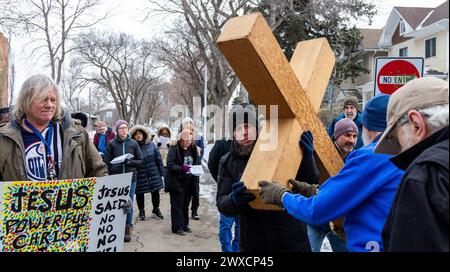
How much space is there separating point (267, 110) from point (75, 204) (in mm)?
1294

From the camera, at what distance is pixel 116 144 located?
7238mm

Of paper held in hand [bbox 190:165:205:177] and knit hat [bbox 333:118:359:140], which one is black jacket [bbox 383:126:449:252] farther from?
paper held in hand [bbox 190:165:205:177]

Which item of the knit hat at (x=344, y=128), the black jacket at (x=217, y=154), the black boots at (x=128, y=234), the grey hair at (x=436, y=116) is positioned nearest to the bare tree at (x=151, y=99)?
the black boots at (x=128, y=234)

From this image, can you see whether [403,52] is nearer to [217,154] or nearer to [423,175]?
[217,154]

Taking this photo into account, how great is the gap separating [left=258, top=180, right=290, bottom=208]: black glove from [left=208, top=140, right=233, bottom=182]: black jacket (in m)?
3.48

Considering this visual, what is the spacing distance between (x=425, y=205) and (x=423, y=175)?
0.08 metres

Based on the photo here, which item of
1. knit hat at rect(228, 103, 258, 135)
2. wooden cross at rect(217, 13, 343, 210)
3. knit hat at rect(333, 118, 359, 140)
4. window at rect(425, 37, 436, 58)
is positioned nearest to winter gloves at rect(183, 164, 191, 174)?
knit hat at rect(333, 118, 359, 140)

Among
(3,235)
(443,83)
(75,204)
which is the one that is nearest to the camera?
(443,83)

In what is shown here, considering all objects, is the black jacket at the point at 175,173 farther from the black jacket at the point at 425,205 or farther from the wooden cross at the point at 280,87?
the black jacket at the point at 425,205

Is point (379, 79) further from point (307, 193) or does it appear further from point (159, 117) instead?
point (159, 117)

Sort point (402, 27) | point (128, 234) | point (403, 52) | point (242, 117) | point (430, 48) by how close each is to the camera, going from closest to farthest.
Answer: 1. point (242, 117)
2. point (128, 234)
3. point (430, 48)
4. point (402, 27)
5. point (403, 52)

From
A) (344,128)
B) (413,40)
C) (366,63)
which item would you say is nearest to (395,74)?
(344,128)

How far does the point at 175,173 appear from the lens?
743 cm
